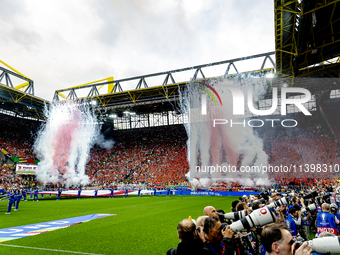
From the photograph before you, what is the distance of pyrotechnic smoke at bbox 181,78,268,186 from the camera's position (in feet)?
A: 104

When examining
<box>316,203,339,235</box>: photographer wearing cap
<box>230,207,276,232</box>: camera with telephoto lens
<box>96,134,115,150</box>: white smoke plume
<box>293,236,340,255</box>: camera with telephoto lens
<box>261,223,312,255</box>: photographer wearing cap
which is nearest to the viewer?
<box>293,236,340,255</box>: camera with telephoto lens

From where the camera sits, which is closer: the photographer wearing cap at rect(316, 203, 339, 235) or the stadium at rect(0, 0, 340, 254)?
the photographer wearing cap at rect(316, 203, 339, 235)

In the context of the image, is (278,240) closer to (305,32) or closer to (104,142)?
(305,32)

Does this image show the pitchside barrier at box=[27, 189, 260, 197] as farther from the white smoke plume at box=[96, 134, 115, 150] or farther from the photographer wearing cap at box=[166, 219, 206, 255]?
the photographer wearing cap at box=[166, 219, 206, 255]

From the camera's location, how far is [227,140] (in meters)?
33.2

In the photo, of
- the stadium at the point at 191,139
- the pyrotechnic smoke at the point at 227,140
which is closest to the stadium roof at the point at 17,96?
the stadium at the point at 191,139

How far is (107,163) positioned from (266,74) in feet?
106

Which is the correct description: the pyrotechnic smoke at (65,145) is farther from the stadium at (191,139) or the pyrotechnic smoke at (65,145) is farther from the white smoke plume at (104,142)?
the white smoke plume at (104,142)

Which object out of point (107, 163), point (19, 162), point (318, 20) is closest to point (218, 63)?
point (318, 20)

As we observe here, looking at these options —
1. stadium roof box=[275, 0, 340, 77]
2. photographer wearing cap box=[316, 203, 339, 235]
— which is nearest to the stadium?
stadium roof box=[275, 0, 340, 77]

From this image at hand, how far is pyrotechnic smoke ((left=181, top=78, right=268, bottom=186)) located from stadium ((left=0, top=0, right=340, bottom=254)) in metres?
0.15

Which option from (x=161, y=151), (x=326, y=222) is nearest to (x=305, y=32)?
(x=326, y=222)

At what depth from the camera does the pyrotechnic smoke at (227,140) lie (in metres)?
31.5

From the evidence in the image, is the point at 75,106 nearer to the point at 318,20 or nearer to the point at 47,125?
the point at 47,125
